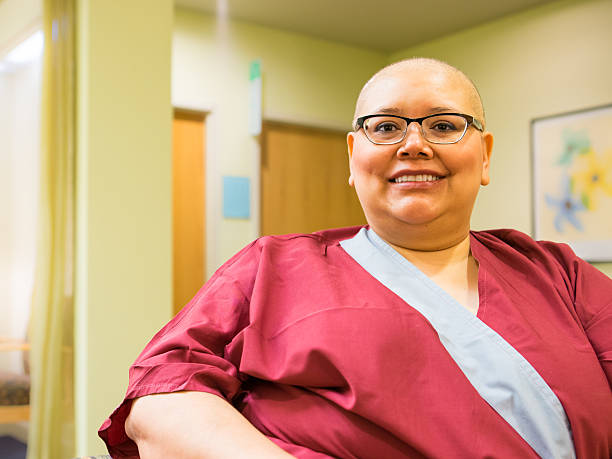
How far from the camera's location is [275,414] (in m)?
0.93

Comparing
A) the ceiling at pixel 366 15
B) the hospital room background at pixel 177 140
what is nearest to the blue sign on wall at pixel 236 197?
the hospital room background at pixel 177 140

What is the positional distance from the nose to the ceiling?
3.18 meters

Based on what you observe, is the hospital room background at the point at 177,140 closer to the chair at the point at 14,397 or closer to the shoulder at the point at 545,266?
the chair at the point at 14,397

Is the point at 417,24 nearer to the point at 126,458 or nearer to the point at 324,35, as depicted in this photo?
the point at 324,35

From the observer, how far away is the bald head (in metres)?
1.09

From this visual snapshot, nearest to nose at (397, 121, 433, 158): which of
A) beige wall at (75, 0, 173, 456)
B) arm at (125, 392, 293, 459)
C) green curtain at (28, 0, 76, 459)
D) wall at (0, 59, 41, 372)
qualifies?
arm at (125, 392, 293, 459)

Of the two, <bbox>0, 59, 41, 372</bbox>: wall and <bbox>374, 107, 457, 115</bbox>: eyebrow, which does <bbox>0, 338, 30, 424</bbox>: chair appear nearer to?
<bbox>0, 59, 41, 372</bbox>: wall

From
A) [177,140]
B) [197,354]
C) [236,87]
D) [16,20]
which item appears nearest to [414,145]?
[197,354]

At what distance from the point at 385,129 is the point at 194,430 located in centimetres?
57

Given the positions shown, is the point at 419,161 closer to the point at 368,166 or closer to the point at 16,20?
the point at 368,166

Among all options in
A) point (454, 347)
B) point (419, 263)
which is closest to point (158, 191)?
point (419, 263)

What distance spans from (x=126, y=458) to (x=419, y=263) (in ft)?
1.90

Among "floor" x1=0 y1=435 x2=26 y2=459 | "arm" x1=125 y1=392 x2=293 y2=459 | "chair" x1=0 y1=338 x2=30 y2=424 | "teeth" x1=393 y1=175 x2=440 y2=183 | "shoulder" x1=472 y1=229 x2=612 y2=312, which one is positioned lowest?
"floor" x1=0 y1=435 x2=26 y2=459

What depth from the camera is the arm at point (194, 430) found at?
0.81m
